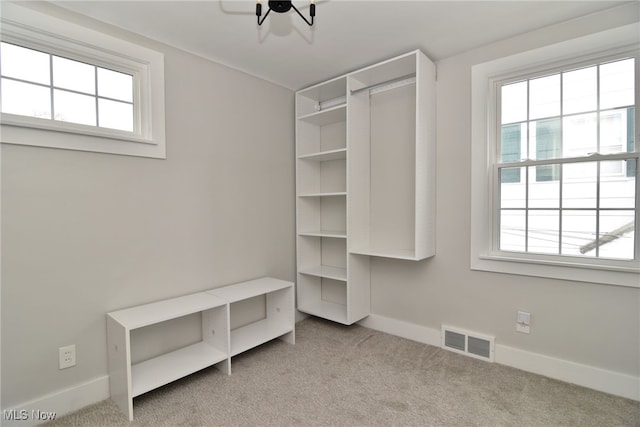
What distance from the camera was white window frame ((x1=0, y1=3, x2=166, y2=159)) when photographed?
68.9 inches

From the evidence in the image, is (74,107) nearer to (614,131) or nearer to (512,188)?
(512,188)

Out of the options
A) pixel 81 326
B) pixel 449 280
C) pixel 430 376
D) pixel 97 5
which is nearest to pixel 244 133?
pixel 97 5

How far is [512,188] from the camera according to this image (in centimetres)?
239

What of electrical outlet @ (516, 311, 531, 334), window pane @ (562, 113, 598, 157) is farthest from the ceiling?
electrical outlet @ (516, 311, 531, 334)

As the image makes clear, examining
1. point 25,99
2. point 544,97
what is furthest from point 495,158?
point 25,99

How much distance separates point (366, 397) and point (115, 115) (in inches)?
101

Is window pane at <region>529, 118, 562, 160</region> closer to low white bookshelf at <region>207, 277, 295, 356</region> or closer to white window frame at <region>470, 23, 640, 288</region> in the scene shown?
white window frame at <region>470, 23, 640, 288</region>

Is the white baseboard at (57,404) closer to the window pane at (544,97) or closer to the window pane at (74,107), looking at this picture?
the window pane at (74,107)

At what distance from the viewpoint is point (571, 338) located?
83.7 inches

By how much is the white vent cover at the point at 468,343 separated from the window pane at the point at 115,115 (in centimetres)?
297

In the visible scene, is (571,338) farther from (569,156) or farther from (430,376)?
(569,156)

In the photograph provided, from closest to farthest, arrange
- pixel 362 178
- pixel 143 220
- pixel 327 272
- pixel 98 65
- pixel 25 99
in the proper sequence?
pixel 25 99
pixel 98 65
pixel 143 220
pixel 362 178
pixel 327 272

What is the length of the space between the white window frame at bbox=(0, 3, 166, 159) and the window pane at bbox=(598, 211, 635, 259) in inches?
122


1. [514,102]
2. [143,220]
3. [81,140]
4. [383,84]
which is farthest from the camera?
[383,84]
